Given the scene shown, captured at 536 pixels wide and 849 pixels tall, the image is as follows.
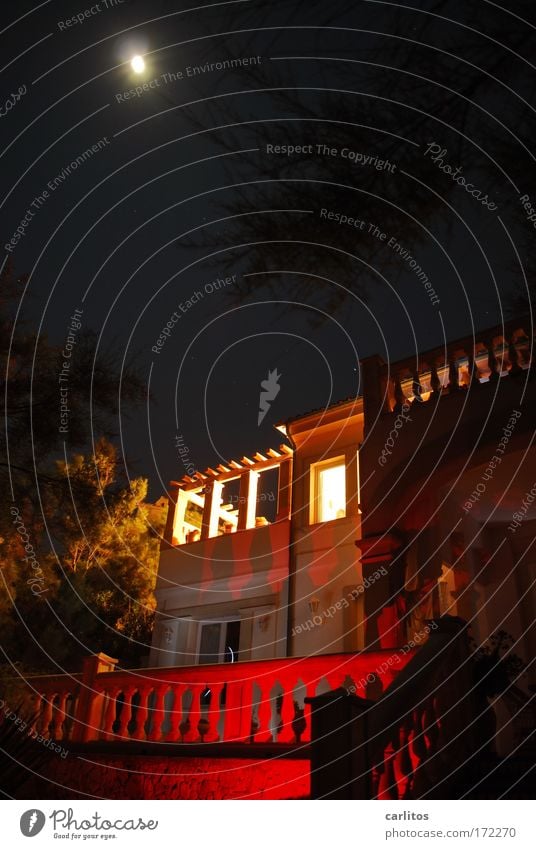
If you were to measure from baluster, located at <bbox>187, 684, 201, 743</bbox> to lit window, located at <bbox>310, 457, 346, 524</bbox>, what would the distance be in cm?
734

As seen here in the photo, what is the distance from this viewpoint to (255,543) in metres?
15.2

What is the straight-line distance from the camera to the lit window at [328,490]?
14.5m

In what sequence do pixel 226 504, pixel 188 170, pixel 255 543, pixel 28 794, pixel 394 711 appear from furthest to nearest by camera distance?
pixel 226 504 < pixel 255 543 < pixel 188 170 < pixel 28 794 < pixel 394 711

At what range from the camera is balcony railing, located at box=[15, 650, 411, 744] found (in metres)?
6.48

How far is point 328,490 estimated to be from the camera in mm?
14820

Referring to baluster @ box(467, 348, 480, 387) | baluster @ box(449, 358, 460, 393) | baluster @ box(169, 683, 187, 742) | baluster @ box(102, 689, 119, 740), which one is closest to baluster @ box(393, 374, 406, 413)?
baluster @ box(449, 358, 460, 393)

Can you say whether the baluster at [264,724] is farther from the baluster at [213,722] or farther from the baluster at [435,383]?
the baluster at [435,383]

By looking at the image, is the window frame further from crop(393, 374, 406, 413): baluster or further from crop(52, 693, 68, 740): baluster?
crop(52, 693, 68, 740): baluster

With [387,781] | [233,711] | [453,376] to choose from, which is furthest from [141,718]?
[453,376]

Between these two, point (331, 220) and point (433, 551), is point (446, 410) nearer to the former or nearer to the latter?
point (433, 551)

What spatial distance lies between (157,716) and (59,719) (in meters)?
1.95

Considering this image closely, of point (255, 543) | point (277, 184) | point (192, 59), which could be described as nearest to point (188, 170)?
point (192, 59)

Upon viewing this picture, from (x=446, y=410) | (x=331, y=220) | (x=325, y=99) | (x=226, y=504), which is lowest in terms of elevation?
(x=331, y=220)
